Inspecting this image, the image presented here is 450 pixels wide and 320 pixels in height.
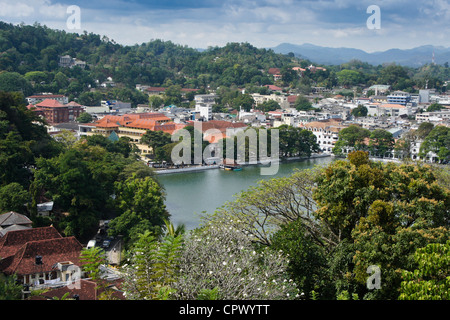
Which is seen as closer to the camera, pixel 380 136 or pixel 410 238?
pixel 410 238

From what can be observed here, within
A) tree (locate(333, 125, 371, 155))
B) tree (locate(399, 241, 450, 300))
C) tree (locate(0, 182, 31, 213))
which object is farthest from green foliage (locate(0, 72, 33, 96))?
tree (locate(399, 241, 450, 300))

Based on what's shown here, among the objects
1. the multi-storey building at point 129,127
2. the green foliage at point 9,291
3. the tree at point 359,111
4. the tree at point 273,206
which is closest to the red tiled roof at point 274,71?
the tree at point 359,111

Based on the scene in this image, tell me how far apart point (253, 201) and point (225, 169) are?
8.38 meters

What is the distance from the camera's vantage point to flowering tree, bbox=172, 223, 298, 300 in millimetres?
2369

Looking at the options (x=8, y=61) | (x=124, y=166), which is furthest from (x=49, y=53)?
(x=124, y=166)

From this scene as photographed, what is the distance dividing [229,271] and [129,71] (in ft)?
84.2

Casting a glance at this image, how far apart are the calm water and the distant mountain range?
4259 centimetres

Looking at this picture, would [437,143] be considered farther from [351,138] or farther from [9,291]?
[9,291]

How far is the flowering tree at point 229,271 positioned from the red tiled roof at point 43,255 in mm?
2543

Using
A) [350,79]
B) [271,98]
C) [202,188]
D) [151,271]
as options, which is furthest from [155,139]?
[350,79]

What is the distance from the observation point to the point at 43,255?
5.14 m
